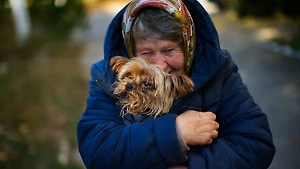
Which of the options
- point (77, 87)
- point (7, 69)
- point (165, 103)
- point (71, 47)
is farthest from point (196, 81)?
point (71, 47)

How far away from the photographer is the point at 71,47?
11250 millimetres

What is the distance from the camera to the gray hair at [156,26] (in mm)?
1998

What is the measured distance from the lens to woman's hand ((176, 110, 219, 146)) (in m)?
1.97

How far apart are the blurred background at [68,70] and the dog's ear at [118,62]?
8.83 feet

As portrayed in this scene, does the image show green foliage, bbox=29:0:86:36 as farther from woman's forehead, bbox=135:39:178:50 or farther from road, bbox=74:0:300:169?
woman's forehead, bbox=135:39:178:50

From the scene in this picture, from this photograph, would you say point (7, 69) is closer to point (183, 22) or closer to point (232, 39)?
point (232, 39)

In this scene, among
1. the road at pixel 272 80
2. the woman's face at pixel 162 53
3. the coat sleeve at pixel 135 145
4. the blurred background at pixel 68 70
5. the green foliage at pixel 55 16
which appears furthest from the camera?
the green foliage at pixel 55 16

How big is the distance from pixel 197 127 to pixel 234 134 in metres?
0.21

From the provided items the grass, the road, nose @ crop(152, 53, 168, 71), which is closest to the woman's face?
nose @ crop(152, 53, 168, 71)

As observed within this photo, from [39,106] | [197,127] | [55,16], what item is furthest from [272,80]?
[55,16]

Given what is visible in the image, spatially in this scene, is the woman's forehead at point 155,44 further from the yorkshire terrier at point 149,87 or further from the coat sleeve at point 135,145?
the coat sleeve at point 135,145

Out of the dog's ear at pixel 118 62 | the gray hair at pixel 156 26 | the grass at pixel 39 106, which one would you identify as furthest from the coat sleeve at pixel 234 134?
the grass at pixel 39 106

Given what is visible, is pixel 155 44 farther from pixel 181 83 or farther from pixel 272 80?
pixel 272 80

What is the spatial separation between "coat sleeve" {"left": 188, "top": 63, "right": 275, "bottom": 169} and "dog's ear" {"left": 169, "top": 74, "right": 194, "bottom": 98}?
0.22 metres
